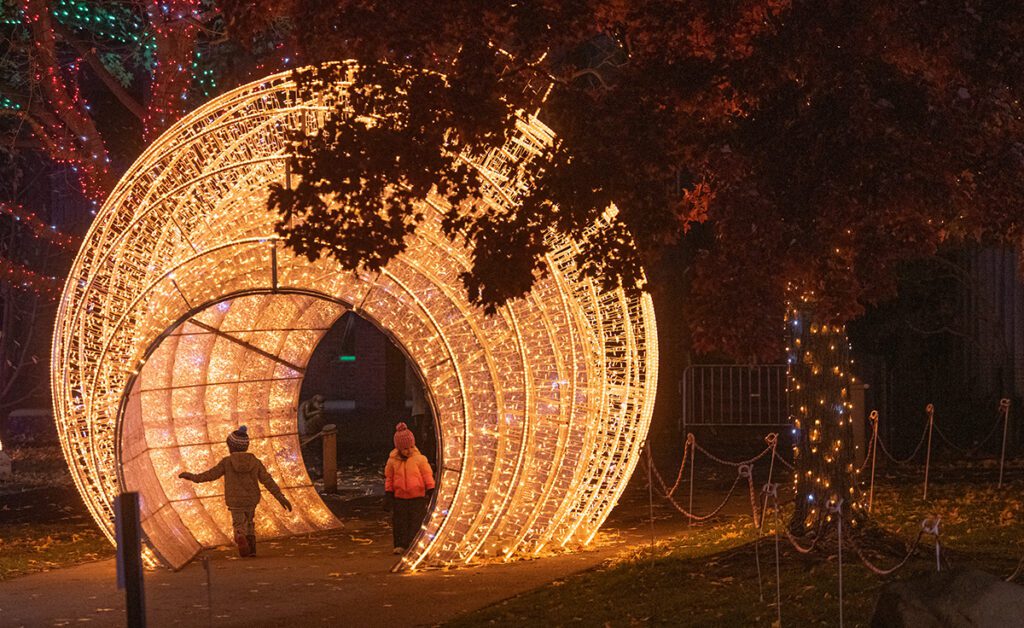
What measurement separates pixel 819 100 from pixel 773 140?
45cm

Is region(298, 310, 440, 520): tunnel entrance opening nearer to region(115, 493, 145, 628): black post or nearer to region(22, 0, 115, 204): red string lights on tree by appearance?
region(22, 0, 115, 204): red string lights on tree

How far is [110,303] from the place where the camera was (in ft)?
47.2

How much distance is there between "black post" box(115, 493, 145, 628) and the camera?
7906 millimetres

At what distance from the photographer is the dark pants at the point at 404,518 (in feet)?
48.8

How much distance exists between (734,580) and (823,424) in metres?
2.14

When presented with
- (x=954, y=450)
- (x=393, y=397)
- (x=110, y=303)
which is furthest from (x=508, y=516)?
(x=393, y=397)

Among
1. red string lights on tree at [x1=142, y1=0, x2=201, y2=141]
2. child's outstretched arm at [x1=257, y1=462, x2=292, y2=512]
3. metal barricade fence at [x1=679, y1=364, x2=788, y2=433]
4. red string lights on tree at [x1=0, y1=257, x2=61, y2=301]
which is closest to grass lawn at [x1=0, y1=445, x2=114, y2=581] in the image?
child's outstretched arm at [x1=257, y1=462, x2=292, y2=512]

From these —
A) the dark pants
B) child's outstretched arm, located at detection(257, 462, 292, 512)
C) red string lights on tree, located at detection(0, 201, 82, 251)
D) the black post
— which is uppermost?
red string lights on tree, located at detection(0, 201, 82, 251)

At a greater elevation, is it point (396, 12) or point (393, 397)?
point (396, 12)

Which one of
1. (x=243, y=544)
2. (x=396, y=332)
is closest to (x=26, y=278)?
(x=243, y=544)

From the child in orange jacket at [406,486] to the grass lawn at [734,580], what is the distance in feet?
6.94

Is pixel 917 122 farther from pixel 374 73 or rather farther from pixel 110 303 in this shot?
pixel 110 303

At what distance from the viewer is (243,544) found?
15.2m

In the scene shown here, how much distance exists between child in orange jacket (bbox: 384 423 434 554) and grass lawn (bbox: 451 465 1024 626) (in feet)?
6.94
